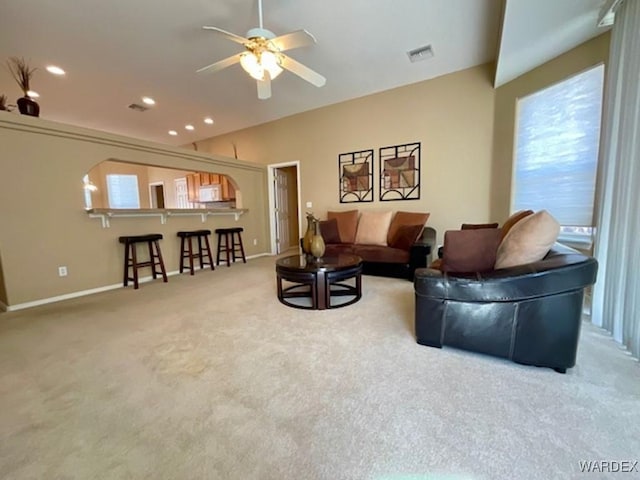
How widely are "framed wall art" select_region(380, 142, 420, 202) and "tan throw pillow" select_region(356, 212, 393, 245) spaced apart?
55 centimetres

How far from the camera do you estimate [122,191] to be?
28.4 feet

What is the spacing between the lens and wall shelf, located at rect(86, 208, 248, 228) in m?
3.69

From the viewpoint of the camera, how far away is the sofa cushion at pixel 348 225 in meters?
4.71

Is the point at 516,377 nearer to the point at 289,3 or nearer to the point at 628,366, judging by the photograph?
the point at 628,366

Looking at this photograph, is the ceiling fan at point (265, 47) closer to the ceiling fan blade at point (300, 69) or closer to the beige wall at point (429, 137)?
the ceiling fan blade at point (300, 69)

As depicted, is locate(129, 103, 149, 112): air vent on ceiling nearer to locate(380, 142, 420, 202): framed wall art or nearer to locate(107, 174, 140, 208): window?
locate(107, 174, 140, 208): window

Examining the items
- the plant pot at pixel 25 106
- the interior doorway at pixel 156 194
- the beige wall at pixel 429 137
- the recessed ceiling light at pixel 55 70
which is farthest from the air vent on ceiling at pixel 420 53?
the interior doorway at pixel 156 194

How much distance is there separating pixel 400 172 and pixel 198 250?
3950 mm

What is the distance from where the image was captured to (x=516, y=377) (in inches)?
63.6

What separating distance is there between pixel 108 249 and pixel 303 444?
4024mm

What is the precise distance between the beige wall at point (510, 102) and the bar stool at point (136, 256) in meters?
5.11

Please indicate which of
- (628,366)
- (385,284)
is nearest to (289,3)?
(385,284)

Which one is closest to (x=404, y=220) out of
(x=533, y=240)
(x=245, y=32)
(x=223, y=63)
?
(x=533, y=240)

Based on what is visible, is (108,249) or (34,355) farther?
(108,249)
